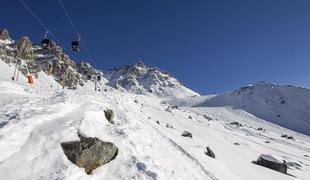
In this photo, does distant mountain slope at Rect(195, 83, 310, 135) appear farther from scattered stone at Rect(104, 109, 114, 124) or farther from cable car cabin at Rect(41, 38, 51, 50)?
scattered stone at Rect(104, 109, 114, 124)

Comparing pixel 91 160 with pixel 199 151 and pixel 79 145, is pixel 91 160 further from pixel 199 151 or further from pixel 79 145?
pixel 199 151

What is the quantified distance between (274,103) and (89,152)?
11912 centimetres

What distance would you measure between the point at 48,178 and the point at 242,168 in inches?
477

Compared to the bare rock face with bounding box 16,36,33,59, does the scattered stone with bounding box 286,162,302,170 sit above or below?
below

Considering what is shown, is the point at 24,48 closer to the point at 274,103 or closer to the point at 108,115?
the point at 274,103

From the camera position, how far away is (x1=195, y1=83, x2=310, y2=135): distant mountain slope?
101562 mm

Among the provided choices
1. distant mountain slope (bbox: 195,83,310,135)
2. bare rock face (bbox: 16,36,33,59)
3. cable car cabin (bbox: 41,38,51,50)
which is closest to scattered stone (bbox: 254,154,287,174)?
cable car cabin (bbox: 41,38,51,50)

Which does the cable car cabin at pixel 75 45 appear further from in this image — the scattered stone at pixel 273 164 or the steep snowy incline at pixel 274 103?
the steep snowy incline at pixel 274 103

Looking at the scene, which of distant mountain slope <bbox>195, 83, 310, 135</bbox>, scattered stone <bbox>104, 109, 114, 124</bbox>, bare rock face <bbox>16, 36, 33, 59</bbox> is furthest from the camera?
bare rock face <bbox>16, 36, 33, 59</bbox>

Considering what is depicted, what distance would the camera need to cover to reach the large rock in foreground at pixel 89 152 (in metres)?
10.8

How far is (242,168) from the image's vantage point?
1789 cm

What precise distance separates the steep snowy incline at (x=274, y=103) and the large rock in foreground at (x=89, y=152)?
89.1m

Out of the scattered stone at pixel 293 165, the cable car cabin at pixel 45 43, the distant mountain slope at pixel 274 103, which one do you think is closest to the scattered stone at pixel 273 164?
the scattered stone at pixel 293 165

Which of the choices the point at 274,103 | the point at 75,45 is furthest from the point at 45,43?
the point at 274,103
